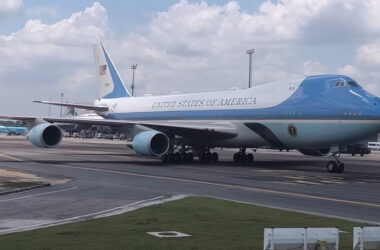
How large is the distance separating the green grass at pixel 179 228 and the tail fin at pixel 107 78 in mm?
33262

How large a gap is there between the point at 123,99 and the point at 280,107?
1724 centimetres

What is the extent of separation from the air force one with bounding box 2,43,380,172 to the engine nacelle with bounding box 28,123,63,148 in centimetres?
5

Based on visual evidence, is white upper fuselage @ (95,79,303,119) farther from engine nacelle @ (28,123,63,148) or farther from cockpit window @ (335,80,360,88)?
engine nacelle @ (28,123,63,148)

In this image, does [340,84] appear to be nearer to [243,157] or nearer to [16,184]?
[243,157]

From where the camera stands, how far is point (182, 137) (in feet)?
122

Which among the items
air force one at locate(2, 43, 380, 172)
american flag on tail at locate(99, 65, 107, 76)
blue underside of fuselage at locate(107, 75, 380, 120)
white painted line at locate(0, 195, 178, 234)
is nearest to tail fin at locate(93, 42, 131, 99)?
american flag on tail at locate(99, 65, 107, 76)

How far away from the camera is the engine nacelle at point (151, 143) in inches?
1305

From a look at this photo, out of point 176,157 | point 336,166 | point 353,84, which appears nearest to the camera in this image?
point 336,166

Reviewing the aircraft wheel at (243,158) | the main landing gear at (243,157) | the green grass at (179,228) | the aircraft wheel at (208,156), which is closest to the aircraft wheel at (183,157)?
the aircraft wheel at (208,156)

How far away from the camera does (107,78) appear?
4934 centimetres

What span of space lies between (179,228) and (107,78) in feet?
125

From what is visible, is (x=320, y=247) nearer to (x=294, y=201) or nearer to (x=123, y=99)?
(x=294, y=201)

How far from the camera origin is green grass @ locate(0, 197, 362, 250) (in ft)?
34.1

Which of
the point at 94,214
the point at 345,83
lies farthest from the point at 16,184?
the point at 345,83
